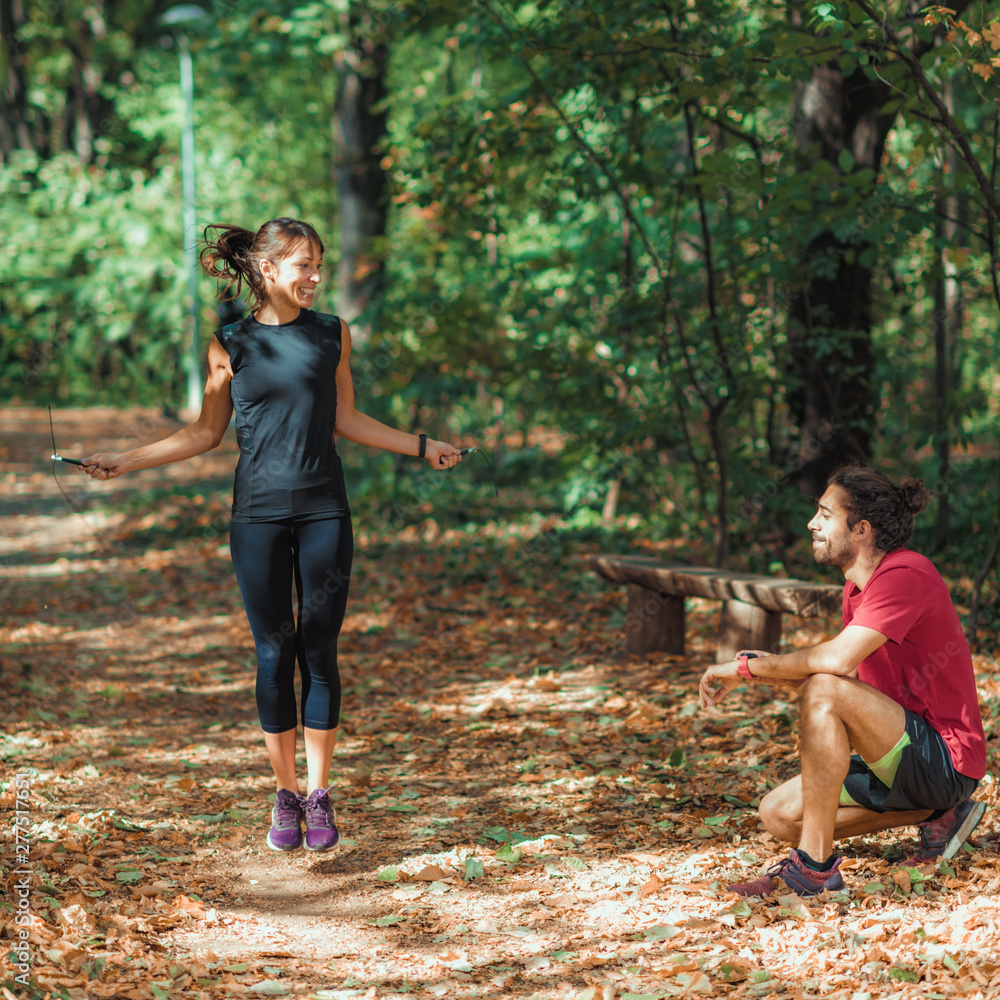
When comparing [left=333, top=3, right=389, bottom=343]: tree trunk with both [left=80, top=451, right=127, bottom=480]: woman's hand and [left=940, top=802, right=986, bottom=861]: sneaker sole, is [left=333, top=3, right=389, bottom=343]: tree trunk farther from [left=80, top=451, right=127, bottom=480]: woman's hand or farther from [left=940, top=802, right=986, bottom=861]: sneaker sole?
[left=940, top=802, right=986, bottom=861]: sneaker sole

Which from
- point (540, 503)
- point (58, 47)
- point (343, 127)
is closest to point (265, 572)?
point (540, 503)

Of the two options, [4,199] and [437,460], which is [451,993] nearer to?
[437,460]

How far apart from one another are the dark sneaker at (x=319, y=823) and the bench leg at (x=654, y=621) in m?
2.76

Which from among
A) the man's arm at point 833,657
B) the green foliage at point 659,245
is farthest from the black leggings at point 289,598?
the green foliage at point 659,245

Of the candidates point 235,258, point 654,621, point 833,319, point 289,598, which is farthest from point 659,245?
point 289,598

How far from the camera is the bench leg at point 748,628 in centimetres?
529

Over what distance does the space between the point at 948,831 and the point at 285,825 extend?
7.23ft

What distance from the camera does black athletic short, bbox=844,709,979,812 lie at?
2920mm

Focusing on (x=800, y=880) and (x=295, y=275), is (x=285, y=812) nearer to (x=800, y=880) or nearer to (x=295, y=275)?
(x=800, y=880)

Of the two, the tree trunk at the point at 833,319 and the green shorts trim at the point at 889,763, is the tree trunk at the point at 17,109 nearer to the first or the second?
the tree trunk at the point at 833,319

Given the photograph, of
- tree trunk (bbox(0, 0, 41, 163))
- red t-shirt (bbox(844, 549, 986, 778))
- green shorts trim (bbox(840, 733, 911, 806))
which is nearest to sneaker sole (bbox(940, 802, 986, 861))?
red t-shirt (bbox(844, 549, 986, 778))

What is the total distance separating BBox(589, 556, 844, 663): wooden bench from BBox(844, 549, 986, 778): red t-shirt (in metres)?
1.72

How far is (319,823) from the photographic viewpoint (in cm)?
354

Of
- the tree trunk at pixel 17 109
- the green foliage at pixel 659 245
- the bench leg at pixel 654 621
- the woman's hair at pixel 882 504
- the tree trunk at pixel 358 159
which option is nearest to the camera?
the woman's hair at pixel 882 504
